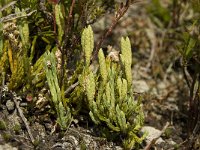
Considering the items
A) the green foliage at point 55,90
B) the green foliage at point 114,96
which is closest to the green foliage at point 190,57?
the green foliage at point 114,96

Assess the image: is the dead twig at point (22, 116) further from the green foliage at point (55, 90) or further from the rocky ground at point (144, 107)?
the green foliage at point (55, 90)

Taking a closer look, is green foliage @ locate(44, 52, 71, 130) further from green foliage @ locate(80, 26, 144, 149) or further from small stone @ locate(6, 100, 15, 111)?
small stone @ locate(6, 100, 15, 111)

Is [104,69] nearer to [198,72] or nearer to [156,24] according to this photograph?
[198,72]

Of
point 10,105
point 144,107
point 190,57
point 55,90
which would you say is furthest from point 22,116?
point 190,57

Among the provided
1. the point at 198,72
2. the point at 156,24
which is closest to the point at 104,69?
the point at 198,72

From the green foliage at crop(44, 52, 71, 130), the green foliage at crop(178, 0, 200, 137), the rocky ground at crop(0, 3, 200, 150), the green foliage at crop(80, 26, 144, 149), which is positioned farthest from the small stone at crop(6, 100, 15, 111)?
the green foliage at crop(178, 0, 200, 137)
